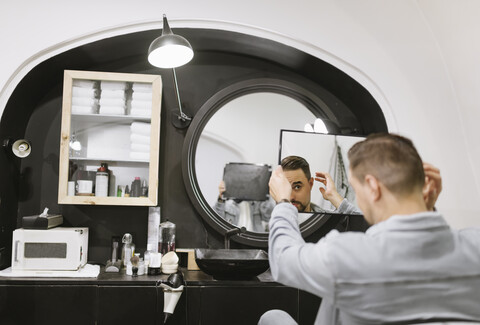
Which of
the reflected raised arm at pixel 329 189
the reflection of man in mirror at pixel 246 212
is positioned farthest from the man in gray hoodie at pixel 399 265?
the reflection of man in mirror at pixel 246 212

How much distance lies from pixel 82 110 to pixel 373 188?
197 centimetres

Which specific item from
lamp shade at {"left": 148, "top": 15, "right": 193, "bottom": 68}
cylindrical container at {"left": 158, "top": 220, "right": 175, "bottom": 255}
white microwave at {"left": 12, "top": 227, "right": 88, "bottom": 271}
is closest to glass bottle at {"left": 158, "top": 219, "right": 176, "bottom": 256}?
cylindrical container at {"left": 158, "top": 220, "right": 175, "bottom": 255}

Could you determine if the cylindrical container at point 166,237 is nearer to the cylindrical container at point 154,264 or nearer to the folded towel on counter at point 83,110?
the cylindrical container at point 154,264

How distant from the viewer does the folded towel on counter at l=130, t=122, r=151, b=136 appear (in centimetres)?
253

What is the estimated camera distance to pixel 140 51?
2.77 meters

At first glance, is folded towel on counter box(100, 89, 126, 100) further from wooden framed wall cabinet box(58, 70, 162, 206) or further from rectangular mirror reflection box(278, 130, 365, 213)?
rectangular mirror reflection box(278, 130, 365, 213)

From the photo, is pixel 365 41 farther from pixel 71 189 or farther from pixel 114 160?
pixel 71 189

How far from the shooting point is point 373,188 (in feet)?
4.15

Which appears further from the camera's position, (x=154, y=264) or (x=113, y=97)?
(x=113, y=97)

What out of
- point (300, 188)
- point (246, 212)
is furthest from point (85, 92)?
point (300, 188)

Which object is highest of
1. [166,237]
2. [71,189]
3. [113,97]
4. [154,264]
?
[113,97]

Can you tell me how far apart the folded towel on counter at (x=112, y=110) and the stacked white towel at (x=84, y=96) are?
0.14ft

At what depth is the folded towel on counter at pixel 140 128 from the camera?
8.29 ft

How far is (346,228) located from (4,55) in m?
2.64
